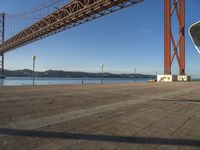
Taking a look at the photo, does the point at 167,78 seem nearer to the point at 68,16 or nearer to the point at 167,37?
the point at 167,37

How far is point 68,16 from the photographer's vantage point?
3619cm

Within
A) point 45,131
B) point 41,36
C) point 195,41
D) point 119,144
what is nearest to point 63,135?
point 45,131

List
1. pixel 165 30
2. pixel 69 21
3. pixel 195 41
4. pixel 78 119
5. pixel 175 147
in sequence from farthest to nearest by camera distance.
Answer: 1. pixel 165 30
2. pixel 69 21
3. pixel 195 41
4. pixel 78 119
5. pixel 175 147

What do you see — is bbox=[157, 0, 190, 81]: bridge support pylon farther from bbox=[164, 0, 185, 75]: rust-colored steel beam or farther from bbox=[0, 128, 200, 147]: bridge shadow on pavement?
bbox=[0, 128, 200, 147]: bridge shadow on pavement

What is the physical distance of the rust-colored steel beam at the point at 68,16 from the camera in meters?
30.9

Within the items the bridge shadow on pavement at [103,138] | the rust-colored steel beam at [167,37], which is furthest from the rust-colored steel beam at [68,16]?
the bridge shadow on pavement at [103,138]

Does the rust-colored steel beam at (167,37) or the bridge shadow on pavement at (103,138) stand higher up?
the rust-colored steel beam at (167,37)

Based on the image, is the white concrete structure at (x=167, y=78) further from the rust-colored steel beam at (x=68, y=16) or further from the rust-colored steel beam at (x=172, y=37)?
the rust-colored steel beam at (x=68, y=16)

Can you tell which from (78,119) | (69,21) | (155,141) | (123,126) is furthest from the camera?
(69,21)

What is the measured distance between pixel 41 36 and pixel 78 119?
4566cm

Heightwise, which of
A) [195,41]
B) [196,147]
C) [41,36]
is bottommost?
[196,147]

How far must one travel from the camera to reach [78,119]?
551cm

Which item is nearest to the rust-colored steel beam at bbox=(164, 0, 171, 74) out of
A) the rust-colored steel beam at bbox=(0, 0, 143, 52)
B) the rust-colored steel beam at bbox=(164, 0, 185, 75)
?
the rust-colored steel beam at bbox=(164, 0, 185, 75)

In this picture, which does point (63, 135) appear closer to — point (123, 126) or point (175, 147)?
point (123, 126)
